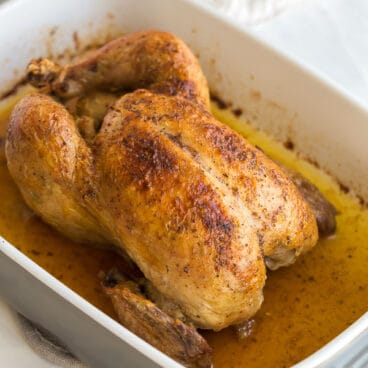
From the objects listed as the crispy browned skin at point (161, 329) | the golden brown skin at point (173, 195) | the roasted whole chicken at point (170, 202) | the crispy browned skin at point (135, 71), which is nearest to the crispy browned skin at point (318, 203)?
the roasted whole chicken at point (170, 202)

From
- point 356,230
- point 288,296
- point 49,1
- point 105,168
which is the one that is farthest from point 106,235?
point 49,1

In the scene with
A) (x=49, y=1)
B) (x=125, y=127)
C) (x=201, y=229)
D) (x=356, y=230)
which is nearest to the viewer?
(x=201, y=229)

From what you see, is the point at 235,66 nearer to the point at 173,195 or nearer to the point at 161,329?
the point at 173,195

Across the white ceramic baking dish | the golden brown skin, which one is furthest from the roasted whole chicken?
the white ceramic baking dish

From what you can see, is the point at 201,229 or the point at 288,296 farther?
the point at 288,296

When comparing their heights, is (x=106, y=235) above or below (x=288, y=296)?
above

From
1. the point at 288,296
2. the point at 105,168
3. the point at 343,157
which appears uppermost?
the point at 105,168

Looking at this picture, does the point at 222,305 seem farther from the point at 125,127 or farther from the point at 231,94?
the point at 231,94
